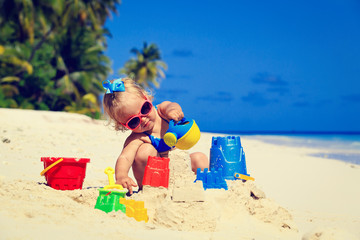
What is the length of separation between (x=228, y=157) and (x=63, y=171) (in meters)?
1.48

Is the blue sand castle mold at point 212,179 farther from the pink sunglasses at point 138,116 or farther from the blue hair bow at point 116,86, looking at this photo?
the blue hair bow at point 116,86

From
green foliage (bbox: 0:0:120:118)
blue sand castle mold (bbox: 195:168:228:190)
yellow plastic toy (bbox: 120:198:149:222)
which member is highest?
green foliage (bbox: 0:0:120:118)

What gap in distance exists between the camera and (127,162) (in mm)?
3652

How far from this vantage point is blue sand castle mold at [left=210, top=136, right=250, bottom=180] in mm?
3570

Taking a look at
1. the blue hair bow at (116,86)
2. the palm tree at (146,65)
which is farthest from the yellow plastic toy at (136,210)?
the palm tree at (146,65)

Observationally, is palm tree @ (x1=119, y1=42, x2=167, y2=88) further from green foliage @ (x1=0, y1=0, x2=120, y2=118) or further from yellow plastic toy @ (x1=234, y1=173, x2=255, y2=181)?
yellow plastic toy @ (x1=234, y1=173, x2=255, y2=181)

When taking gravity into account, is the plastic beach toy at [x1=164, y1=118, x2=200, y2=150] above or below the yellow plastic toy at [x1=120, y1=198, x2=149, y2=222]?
above

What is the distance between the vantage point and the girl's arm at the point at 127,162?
349cm

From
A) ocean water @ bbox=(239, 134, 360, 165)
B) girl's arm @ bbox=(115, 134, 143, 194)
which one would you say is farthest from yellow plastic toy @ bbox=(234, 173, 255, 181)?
ocean water @ bbox=(239, 134, 360, 165)

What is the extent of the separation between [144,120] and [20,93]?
1936 cm

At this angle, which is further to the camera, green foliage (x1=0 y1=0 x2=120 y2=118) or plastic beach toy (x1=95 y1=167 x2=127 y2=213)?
green foliage (x1=0 y1=0 x2=120 y2=118)

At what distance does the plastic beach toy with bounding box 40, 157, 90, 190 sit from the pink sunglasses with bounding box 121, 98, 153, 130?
21.8 inches

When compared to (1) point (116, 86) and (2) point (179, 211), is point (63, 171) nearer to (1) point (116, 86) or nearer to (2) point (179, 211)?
(1) point (116, 86)

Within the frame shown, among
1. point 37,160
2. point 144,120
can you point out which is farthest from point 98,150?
point 144,120
